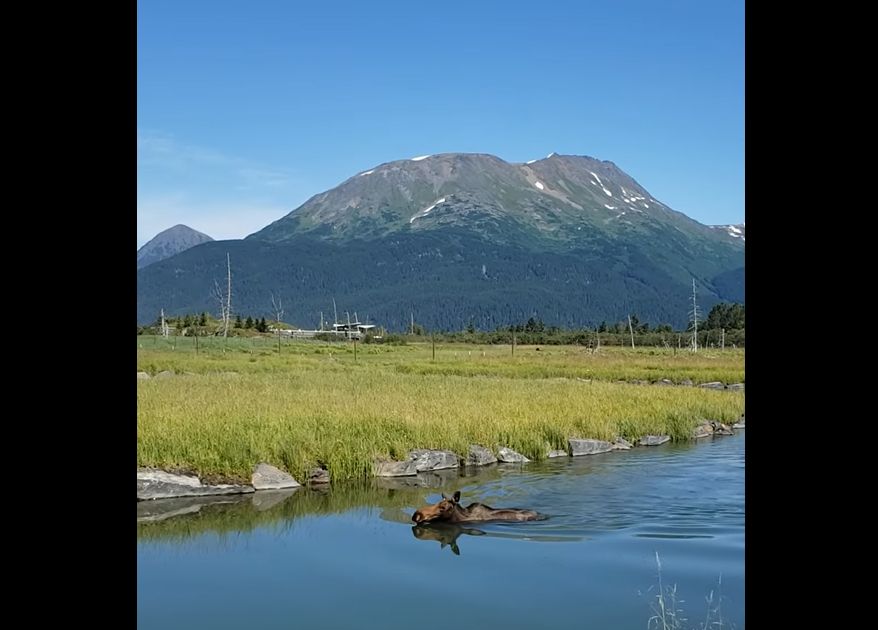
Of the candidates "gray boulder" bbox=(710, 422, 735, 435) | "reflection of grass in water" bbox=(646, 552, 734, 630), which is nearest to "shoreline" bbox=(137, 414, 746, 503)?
"gray boulder" bbox=(710, 422, 735, 435)

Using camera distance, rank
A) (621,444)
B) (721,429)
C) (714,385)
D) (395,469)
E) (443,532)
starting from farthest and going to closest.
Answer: (714,385) → (721,429) → (621,444) → (395,469) → (443,532)

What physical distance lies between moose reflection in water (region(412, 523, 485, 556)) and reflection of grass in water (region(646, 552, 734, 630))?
8.16 feet

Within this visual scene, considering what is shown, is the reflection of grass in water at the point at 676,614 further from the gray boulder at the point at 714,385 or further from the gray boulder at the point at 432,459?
the gray boulder at the point at 714,385

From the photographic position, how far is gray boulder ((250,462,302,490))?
11531 mm

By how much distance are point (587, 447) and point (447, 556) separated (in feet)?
23.1

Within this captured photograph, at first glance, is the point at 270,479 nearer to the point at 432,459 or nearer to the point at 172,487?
the point at 172,487

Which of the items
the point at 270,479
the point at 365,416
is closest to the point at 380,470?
the point at 270,479

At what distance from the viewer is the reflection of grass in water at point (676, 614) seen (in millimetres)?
6121

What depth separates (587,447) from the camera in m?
15.2

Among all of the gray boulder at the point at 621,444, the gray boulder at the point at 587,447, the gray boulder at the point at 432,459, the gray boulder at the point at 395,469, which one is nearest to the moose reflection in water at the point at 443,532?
the gray boulder at the point at 395,469

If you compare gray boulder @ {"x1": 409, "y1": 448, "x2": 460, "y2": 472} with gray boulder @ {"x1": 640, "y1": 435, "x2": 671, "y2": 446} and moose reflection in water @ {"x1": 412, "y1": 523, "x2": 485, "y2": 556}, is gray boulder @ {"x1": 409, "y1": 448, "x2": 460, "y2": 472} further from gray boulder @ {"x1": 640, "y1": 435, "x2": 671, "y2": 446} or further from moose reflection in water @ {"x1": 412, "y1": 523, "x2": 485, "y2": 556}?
gray boulder @ {"x1": 640, "y1": 435, "x2": 671, "y2": 446}

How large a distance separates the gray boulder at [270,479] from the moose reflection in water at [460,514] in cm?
265
